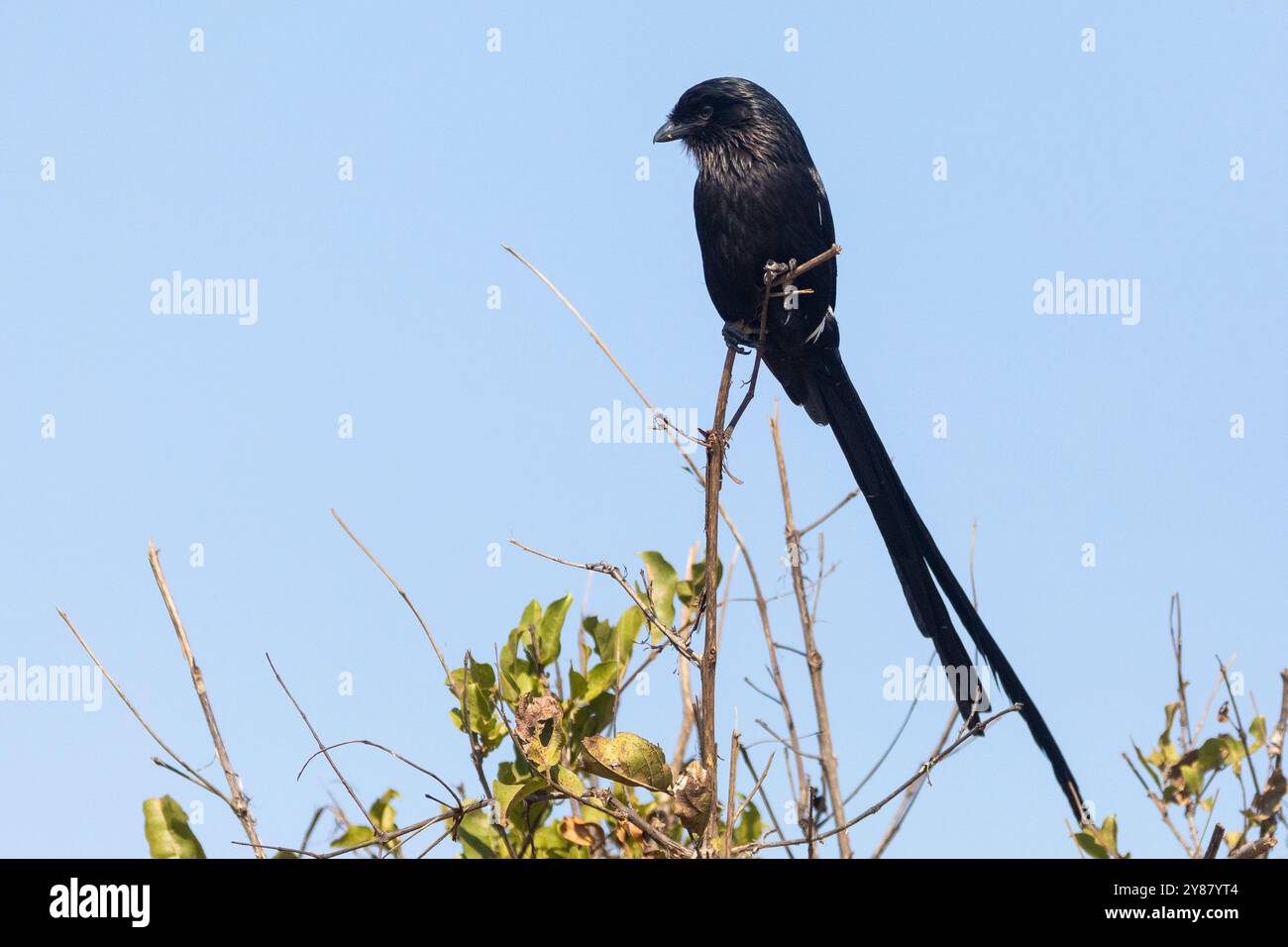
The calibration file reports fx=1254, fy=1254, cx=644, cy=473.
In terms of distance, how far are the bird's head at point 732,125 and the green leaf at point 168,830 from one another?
2.11 metres

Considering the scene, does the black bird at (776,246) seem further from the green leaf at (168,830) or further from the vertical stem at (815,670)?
the green leaf at (168,830)

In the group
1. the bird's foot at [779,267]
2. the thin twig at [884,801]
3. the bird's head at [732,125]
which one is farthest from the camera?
the bird's head at [732,125]

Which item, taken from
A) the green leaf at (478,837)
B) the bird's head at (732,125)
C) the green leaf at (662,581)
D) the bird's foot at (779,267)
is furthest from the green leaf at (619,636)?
the bird's head at (732,125)

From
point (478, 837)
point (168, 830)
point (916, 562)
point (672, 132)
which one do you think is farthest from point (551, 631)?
point (672, 132)

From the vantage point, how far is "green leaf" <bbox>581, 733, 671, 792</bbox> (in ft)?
5.95

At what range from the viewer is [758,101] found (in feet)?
11.4

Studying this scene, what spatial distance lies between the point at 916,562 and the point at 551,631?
0.88 meters

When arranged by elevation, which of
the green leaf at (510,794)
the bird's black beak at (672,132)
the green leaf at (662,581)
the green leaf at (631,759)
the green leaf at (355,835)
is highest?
the bird's black beak at (672,132)

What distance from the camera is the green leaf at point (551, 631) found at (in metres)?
2.42

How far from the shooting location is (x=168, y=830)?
2203 mm

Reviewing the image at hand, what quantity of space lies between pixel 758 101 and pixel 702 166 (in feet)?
0.85

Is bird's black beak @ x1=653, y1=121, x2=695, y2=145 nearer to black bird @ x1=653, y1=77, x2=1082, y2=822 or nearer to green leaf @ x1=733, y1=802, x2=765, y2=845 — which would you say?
black bird @ x1=653, y1=77, x2=1082, y2=822
